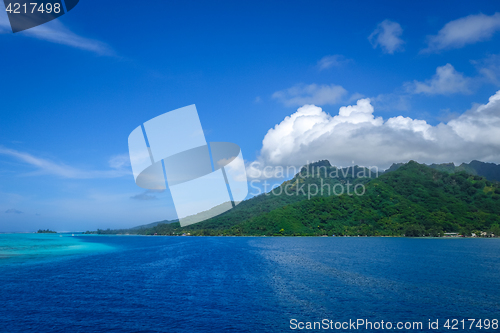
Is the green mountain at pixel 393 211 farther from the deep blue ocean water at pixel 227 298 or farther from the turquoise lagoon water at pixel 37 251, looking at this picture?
the deep blue ocean water at pixel 227 298

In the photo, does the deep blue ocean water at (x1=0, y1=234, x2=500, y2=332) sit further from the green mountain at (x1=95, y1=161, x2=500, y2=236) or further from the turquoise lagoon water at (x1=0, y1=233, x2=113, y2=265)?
the green mountain at (x1=95, y1=161, x2=500, y2=236)

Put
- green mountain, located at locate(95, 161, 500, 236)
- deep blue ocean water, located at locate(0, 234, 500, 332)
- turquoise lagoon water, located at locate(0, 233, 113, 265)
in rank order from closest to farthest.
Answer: deep blue ocean water, located at locate(0, 234, 500, 332)
turquoise lagoon water, located at locate(0, 233, 113, 265)
green mountain, located at locate(95, 161, 500, 236)

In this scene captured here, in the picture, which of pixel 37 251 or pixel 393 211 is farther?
pixel 393 211

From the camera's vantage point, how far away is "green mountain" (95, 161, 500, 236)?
400 ft

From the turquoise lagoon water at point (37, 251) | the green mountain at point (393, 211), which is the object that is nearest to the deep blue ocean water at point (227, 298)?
the turquoise lagoon water at point (37, 251)

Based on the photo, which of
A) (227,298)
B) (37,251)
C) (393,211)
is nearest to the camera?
(227,298)

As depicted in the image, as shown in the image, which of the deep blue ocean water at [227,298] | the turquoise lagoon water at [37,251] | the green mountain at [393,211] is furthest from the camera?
the green mountain at [393,211]

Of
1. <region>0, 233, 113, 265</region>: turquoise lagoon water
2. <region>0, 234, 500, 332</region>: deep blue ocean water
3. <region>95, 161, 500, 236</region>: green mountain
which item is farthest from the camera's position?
<region>95, 161, 500, 236</region>: green mountain

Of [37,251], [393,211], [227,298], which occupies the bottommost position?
[37,251]

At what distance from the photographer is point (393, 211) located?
135 metres

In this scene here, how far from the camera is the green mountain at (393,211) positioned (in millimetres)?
122062

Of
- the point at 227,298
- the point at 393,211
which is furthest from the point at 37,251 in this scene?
the point at 393,211

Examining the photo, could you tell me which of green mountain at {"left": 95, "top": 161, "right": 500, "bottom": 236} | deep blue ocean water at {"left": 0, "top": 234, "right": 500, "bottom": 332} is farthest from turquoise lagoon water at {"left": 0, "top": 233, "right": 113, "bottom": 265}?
green mountain at {"left": 95, "top": 161, "right": 500, "bottom": 236}

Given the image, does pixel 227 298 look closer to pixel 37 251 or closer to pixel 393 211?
pixel 37 251
